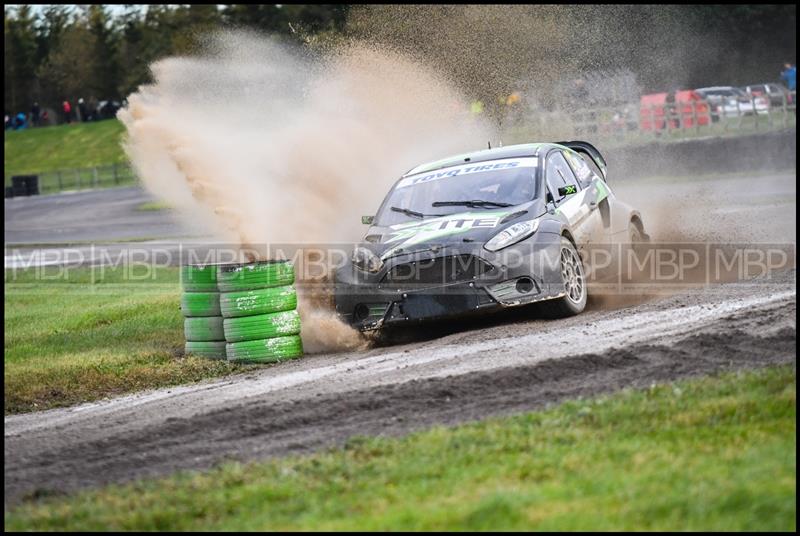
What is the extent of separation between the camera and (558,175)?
38.8 feet

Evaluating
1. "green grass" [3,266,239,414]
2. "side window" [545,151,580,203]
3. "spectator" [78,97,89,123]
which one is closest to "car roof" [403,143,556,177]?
"side window" [545,151,580,203]

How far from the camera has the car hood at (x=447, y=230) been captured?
10.6 metres

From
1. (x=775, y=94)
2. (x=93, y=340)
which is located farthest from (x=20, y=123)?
(x=93, y=340)

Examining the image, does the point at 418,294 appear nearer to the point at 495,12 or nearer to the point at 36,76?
the point at 495,12

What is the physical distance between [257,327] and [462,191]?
8.09 feet

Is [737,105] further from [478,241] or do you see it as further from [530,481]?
[530,481]

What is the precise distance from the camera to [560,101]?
Answer: 89.9 ft

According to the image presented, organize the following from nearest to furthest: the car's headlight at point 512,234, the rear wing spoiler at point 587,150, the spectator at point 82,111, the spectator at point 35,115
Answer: the car's headlight at point 512,234 → the rear wing spoiler at point 587,150 → the spectator at point 82,111 → the spectator at point 35,115

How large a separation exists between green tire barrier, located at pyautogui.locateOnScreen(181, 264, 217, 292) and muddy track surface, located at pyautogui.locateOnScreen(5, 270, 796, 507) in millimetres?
1197

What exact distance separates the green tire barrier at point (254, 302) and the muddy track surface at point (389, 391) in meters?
0.74

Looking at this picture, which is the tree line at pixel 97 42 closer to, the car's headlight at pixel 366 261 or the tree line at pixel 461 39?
the tree line at pixel 461 39

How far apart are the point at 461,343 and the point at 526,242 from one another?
1.31 meters

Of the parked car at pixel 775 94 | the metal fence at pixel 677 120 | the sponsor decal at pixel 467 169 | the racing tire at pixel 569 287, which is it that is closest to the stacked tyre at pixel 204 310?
the sponsor decal at pixel 467 169

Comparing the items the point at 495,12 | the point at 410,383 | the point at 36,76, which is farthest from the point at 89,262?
the point at 36,76
